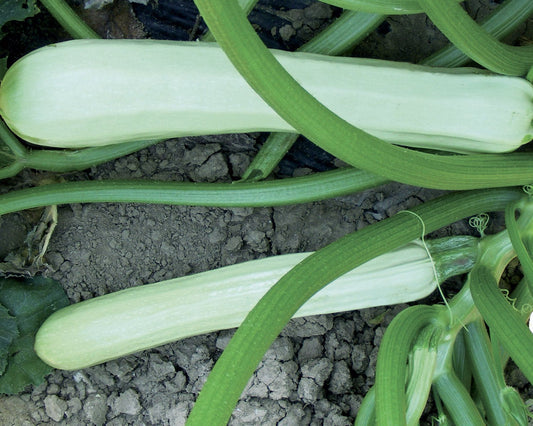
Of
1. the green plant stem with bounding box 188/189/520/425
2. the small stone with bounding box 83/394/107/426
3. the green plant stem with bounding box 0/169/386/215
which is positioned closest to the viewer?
the green plant stem with bounding box 188/189/520/425

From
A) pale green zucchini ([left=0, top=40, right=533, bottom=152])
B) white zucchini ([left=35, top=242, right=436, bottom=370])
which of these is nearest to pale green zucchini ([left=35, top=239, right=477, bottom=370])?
white zucchini ([left=35, top=242, right=436, bottom=370])

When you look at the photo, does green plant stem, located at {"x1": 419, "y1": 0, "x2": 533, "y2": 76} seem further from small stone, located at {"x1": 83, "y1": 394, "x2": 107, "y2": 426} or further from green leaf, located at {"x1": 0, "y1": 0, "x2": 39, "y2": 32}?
small stone, located at {"x1": 83, "y1": 394, "x2": 107, "y2": 426}

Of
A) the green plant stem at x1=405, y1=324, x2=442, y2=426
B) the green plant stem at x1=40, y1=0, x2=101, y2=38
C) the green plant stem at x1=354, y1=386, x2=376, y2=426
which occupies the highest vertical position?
the green plant stem at x1=40, y1=0, x2=101, y2=38

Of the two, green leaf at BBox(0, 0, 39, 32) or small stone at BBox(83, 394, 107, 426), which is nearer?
green leaf at BBox(0, 0, 39, 32)

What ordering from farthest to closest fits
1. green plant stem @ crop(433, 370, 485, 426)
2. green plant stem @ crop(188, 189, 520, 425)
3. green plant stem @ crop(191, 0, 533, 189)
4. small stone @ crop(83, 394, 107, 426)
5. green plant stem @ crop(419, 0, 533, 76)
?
small stone @ crop(83, 394, 107, 426) < green plant stem @ crop(433, 370, 485, 426) < green plant stem @ crop(419, 0, 533, 76) < green plant stem @ crop(188, 189, 520, 425) < green plant stem @ crop(191, 0, 533, 189)

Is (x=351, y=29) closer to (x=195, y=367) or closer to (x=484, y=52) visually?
(x=484, y=52)

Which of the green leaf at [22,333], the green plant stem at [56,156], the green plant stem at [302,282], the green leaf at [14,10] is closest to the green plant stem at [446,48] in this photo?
the green plant stem at [302,282]

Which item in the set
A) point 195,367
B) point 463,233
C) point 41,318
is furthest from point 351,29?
point 41,318
